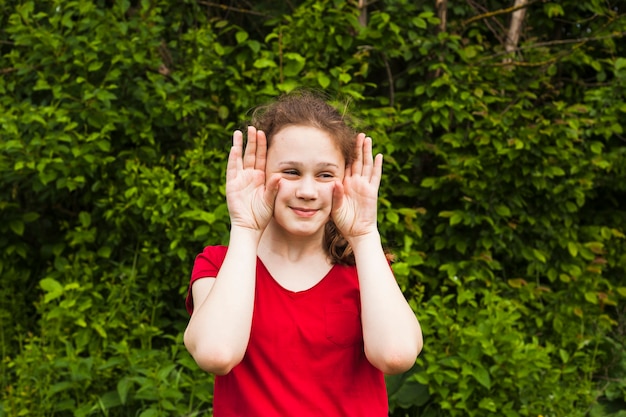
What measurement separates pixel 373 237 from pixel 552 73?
3345 mm

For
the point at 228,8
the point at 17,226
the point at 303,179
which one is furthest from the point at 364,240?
the point at 228,8

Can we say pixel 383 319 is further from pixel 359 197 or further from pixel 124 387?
pixel 124 387

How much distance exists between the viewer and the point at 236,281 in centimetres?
186

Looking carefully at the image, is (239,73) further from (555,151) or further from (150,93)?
(555,151)

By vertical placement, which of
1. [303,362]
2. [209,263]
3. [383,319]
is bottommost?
[303,362]

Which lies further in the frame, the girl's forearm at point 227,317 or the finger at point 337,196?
the finger at point 337,196

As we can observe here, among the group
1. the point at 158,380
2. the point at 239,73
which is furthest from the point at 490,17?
the point at 158,380

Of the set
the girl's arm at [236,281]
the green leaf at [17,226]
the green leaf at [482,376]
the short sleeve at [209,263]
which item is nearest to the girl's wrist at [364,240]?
the girl's arm at [236,281]

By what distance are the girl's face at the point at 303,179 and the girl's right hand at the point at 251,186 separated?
→ 2cm

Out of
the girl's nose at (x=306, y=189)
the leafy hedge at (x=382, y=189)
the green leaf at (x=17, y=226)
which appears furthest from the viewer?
the green leaf at (x=17, y=226)

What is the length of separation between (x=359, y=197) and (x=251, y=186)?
262 millimetres

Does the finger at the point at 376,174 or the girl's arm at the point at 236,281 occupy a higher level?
the finger at the point at 376,174

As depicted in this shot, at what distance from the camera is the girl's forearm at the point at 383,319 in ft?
6.08

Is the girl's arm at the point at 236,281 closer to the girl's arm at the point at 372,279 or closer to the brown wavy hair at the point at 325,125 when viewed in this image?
the brown wavy hair at the point at 325,125
